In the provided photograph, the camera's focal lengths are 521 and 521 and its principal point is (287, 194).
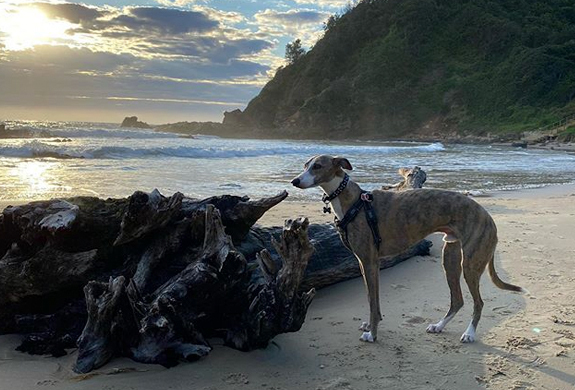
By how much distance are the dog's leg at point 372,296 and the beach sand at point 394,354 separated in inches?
3.5

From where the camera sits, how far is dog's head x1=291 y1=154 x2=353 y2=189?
14.3ft

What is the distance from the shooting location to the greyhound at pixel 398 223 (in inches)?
168

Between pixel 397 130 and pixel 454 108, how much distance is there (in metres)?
9.00

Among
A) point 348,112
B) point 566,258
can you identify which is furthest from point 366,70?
point 566,258

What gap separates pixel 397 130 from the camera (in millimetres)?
81500

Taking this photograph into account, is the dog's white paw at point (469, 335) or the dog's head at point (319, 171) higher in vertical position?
the dog's head at point (319, 171)

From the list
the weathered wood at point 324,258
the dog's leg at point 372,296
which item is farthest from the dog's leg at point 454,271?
the dog's leg at point 372,296

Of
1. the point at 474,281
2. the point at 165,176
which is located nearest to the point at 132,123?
the point at 165,176

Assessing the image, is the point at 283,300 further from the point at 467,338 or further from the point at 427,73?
the point at 427,73

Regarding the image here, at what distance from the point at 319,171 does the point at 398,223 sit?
0.80 meters

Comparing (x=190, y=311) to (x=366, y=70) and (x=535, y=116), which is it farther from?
(x=366, y=70)

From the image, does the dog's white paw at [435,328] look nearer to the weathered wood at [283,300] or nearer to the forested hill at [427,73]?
the weathered wood at [283,300]

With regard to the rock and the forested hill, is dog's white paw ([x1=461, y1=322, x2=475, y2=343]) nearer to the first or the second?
the forested hill

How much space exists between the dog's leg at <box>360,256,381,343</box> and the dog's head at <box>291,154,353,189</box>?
2.54ft
